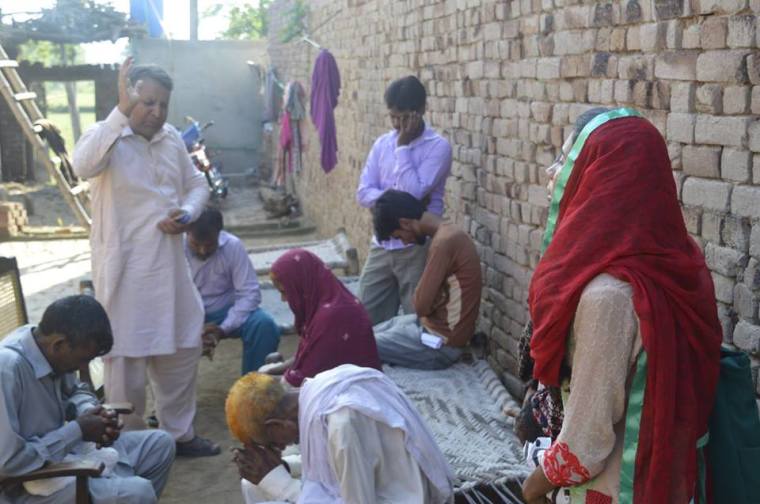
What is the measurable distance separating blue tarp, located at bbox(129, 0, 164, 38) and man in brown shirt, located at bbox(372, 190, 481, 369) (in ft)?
46.2

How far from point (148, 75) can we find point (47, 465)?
2.15 m

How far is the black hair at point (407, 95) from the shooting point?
5.73 meters

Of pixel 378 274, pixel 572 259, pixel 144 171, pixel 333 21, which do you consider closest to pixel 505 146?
pixel 378 274

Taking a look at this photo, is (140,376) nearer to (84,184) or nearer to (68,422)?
(68,422)

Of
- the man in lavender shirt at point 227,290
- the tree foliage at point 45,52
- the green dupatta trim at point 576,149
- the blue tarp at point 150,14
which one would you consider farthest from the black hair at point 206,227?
the tree foliage at point 45,52

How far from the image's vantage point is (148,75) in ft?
15.5

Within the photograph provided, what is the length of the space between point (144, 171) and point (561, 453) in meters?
3.23

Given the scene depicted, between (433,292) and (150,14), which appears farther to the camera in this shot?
(150,14)

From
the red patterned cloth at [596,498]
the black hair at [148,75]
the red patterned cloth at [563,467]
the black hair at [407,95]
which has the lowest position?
the red patterned cloth at [596,498]

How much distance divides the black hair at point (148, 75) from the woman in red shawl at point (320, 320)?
1078 mm

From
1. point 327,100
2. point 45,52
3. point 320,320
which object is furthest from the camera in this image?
point 45,52

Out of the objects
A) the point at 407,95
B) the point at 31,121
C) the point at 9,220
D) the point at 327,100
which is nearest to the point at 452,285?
the point at 407,95

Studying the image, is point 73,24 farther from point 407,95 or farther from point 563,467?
point 563,467

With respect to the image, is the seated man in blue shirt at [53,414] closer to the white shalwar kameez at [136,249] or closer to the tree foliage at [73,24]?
the white shalwar kameez at [136,249]
